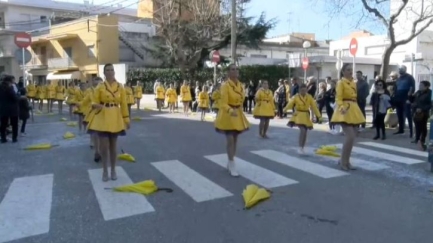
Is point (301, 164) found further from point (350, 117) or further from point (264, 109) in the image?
point (264, 109)

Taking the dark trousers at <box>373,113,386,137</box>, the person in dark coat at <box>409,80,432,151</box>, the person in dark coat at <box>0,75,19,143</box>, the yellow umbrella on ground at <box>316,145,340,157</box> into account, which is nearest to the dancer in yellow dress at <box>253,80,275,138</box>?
the yellow umbrella on ground at <box>316,145,340,157</box>

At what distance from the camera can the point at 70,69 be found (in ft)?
144

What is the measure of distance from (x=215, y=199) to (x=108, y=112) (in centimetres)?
224

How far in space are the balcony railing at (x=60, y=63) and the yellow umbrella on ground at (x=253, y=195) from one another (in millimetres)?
40354

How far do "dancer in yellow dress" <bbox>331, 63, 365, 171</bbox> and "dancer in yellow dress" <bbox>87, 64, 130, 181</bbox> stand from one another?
382 cm

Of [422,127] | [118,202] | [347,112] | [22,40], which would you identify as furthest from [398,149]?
[22,40]

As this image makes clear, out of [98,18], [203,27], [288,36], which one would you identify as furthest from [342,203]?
[288,36]

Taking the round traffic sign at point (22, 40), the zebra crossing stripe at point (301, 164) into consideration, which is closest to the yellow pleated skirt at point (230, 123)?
the zebra crossing stripe at point (301, 164)

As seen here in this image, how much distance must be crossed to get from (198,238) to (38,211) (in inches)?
89.3

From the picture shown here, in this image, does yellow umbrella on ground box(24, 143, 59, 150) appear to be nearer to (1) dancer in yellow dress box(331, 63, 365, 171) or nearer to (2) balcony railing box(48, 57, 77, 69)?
(1) dancer in yellow dress box(331, 63, 365, 171)

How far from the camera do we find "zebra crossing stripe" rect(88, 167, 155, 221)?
540 cm

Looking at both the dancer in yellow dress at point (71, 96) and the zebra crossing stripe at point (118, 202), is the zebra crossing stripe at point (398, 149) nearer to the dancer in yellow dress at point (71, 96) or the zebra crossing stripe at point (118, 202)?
the zebra crossing stripe at point (118, 202)

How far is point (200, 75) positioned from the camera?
32.0m

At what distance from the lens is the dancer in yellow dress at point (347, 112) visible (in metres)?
7.64
